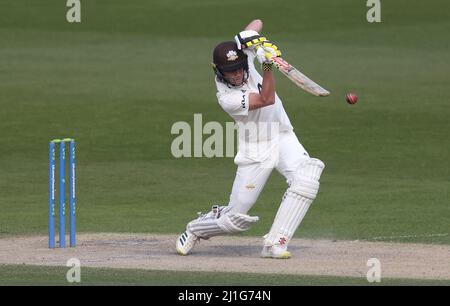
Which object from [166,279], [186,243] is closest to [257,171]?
[186,243]

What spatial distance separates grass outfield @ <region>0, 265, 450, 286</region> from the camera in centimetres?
982

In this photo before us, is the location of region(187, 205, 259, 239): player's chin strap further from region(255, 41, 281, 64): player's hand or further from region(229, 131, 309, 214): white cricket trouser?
region(255, 41, 281, 64): player's hand

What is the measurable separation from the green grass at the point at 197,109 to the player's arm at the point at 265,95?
228cm

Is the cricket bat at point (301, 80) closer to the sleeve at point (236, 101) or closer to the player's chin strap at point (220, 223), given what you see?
the sleeve at point (236, 101)

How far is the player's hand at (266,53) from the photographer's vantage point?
36.4ft

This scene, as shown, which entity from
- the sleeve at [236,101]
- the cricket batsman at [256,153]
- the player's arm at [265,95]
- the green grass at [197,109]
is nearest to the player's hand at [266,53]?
the cricket batsman at [256,153]

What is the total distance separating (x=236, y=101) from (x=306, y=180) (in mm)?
903

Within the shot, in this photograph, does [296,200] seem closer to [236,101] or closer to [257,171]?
[257,171]

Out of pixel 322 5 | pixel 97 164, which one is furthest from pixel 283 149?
pixel 322 5

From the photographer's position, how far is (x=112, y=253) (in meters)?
11.7

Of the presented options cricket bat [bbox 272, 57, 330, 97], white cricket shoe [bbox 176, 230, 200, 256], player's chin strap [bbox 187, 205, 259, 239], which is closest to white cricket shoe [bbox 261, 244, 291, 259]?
player's chin strap [bbox 187, 205, 259, 239]

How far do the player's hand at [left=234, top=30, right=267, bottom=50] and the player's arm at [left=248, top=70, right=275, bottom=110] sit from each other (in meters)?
0.32

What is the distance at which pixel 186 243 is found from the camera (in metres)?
11.7
